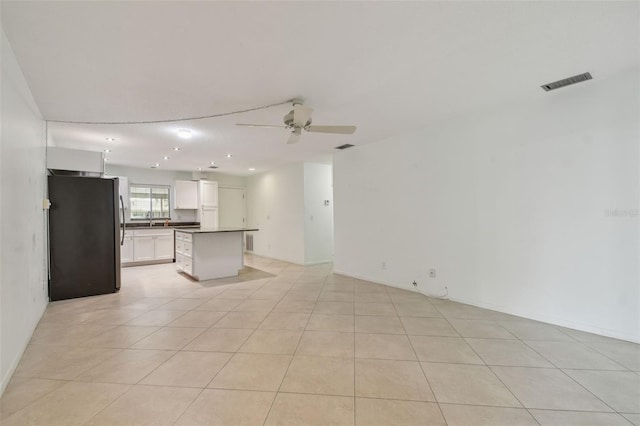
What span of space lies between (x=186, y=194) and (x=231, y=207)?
151cm

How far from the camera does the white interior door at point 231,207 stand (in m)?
8.49

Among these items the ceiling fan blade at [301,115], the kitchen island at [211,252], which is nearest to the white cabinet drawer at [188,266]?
the kitchen island at [211,252]

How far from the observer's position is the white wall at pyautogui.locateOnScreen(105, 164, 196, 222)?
6.86 meters

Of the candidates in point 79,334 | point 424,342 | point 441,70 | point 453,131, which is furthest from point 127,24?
point 453,131

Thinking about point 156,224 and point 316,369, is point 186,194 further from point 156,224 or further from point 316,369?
point 316,369

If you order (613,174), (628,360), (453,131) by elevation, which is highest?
(453,131)

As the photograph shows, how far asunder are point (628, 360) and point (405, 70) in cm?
303

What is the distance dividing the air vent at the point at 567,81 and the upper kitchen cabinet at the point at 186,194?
7690 millimetres

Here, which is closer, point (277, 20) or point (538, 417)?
point (538, 417)

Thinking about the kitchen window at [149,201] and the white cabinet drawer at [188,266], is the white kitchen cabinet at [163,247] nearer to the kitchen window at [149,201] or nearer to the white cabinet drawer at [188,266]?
the kitchen window at [149,201]

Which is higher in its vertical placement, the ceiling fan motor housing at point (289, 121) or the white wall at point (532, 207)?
the ceiling fan motor housing at point (289, 121)

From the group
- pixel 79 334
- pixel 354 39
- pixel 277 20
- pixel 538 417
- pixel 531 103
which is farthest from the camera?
pixel 531 103

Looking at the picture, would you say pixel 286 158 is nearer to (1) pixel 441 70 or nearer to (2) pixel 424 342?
(1) pixel 441 70

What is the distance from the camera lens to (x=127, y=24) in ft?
5.88
